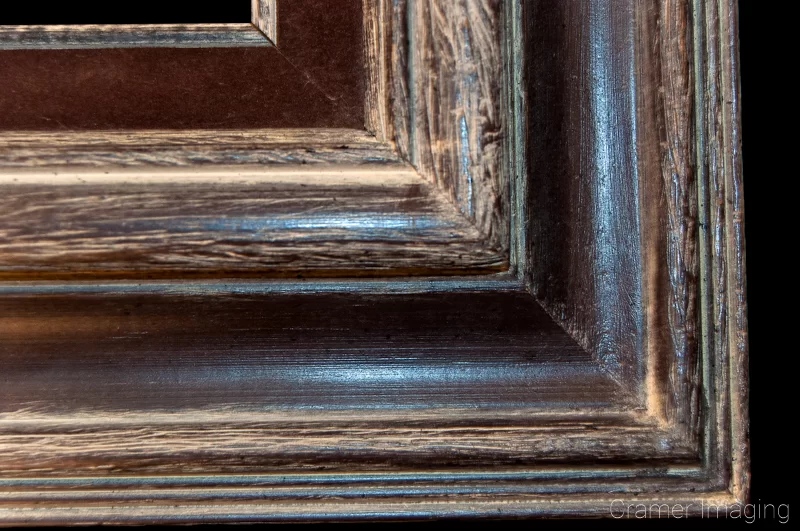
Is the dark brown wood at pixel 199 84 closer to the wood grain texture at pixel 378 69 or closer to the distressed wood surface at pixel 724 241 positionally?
the wood grain texture at pixel 378 69

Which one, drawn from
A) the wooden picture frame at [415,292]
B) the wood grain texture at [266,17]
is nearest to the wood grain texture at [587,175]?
the wooden picture frame at [415,292]

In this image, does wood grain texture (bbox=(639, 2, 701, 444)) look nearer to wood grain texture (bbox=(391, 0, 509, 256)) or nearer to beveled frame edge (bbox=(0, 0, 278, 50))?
wood grain texture (bbox=(391, 0, 509, 256))

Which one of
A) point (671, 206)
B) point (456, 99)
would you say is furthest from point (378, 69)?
point (671, 206)

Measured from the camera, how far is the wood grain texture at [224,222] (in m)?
0.24

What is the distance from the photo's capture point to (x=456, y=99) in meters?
0.24

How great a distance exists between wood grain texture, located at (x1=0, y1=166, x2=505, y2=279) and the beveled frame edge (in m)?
0.07

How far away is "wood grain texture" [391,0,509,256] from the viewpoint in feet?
0.78

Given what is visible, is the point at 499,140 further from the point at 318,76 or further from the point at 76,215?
the point at 76,215

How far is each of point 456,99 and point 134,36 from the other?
0.17 meters

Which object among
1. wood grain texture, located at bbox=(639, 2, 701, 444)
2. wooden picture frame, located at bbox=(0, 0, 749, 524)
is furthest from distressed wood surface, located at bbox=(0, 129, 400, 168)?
wood grain texture, located at bbox=(639, 2, 701, 444)

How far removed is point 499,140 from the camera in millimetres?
242

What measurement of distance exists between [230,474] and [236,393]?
0.04 m

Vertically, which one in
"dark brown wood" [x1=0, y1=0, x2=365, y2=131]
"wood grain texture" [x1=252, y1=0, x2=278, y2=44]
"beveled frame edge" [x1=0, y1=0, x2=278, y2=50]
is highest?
"wood grain texture" [x1=252, y1=0, x2=278, y2=44]

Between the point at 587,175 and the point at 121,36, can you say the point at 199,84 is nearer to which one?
the point at 121,36
